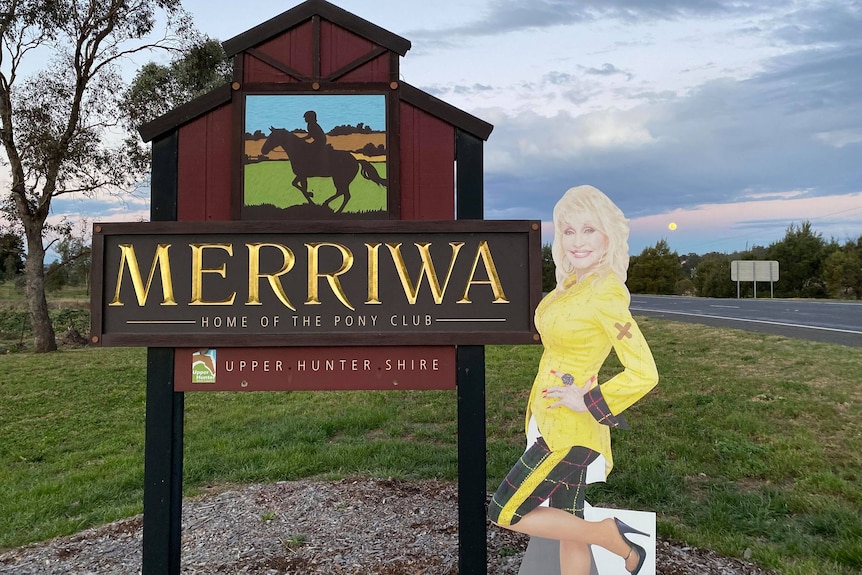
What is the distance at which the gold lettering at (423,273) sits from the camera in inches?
128

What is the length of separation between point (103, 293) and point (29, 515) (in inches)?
115

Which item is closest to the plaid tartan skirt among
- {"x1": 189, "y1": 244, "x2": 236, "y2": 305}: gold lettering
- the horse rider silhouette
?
{"x1": 189, "y1": 244, "x2": 236, "y2": 305}: gold lettering

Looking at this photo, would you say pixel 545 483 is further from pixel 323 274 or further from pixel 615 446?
pixel 615 446

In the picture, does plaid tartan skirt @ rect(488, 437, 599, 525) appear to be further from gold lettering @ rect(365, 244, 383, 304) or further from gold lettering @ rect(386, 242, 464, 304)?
gold lettering @ rect(365, 244, 383, 304)

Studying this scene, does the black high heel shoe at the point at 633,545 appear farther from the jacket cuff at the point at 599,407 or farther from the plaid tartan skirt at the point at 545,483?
the jacket cuff at the point at 599,407

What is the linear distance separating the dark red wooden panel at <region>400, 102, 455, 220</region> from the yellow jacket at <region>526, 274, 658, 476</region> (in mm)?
914

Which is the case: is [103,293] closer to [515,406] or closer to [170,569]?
[170,569]

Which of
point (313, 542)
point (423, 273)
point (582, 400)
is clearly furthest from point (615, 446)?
point (423, 273)

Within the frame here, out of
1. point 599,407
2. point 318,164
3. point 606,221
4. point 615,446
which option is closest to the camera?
point 599,407

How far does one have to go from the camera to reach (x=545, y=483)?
314 cm

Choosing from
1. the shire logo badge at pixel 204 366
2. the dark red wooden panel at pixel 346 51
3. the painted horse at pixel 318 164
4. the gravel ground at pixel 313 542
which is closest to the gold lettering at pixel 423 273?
the painted horse at pixel 318 164

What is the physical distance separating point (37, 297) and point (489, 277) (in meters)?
16.0

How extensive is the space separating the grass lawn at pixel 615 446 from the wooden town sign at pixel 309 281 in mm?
2357

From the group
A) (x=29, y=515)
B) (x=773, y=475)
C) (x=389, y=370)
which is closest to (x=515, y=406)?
(x=773, y=475)
